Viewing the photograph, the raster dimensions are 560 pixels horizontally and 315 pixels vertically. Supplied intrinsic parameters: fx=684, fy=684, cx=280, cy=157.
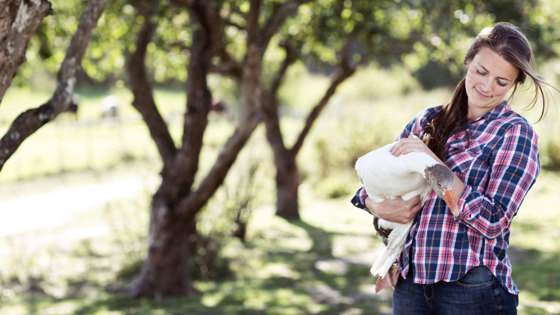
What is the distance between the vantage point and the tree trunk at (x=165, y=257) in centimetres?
668

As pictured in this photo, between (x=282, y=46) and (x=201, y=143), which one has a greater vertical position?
(x=282, y=46)

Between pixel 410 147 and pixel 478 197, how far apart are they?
300 millimetres

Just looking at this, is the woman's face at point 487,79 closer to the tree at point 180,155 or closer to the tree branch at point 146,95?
the tree at point 180,155

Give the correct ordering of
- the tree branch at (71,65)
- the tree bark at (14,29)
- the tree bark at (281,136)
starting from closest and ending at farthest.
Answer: the tree bark at (14,29) < the tree branch at (71,65) < the tree bark at (281,136)

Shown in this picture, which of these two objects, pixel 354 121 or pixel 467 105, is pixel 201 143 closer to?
pixel 467 105

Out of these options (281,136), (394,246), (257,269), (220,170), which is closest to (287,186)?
(281,136)

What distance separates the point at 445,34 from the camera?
880 centimetres

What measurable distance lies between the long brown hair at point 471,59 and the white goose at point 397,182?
160 mm

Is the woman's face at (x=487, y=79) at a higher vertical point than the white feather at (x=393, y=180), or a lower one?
higher

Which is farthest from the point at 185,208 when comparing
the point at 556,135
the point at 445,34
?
the point at 556,135

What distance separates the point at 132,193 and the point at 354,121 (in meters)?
5.40

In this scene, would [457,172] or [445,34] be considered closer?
[457,172]

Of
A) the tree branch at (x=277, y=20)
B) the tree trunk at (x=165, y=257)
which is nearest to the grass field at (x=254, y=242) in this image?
the tree trunk at (x=165, y=257)

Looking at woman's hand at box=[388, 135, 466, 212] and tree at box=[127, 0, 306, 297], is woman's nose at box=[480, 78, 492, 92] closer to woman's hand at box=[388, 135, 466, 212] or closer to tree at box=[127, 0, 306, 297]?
woman's hand at box=[388, 135, 466, 212]
